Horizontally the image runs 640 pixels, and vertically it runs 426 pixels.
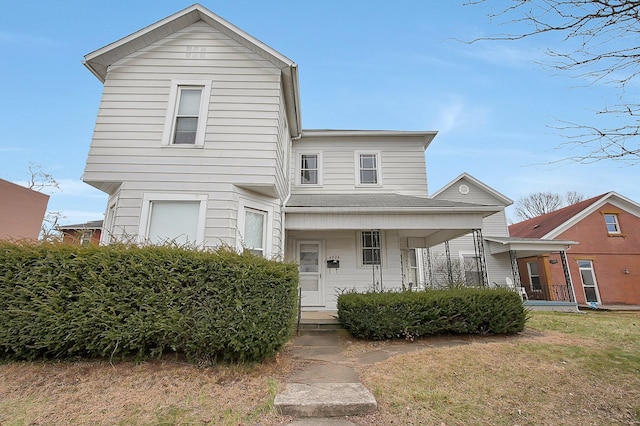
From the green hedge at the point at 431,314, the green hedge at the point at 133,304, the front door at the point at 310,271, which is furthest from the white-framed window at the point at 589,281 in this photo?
the green hedge at the point at 133,304

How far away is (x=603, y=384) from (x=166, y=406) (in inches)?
209

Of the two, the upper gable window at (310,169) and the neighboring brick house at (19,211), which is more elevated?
the upper gable window at (310,169)

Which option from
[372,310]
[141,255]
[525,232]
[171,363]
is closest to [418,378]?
[372,310]

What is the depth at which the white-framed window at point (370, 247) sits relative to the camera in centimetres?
924

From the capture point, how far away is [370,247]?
9352 mm

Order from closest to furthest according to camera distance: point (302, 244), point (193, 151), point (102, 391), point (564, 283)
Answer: point (102, 391) < point (193, 151) < point (302, 244) < point (564, 283)

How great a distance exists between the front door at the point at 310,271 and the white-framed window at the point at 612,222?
17.1m

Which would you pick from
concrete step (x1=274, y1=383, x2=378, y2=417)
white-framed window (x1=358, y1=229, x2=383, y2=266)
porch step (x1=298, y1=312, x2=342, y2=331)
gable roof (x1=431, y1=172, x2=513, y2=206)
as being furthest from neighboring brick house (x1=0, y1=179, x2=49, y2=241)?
gable roof (x1=431, y1=172, x2=513, y2=206)

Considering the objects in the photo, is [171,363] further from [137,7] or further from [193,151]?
[137,7]

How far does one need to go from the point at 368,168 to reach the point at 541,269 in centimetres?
1175

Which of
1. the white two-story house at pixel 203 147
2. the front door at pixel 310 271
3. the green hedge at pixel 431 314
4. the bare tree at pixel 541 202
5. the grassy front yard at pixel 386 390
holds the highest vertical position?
the bare tree at pixel 541 202

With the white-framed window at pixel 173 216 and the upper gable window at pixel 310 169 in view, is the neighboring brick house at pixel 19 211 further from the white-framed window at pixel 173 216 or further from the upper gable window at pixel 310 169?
the upper gable window at pixel 310 169

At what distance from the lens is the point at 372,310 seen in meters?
6.05

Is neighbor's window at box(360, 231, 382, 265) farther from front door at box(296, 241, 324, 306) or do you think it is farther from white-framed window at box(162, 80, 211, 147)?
white-framed window at box(162, 80, 211, 147)
